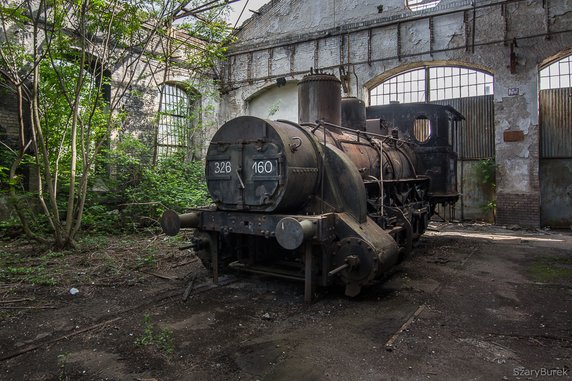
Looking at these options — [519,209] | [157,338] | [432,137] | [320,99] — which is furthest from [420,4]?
[157,338]

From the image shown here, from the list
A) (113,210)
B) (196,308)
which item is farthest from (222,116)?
(196,308)

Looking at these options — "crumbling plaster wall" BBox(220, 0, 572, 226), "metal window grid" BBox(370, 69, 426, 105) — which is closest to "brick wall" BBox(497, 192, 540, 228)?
"crumbling plaster wall" BBox(220, 0, 572, 226)

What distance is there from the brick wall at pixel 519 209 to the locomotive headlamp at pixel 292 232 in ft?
27.9

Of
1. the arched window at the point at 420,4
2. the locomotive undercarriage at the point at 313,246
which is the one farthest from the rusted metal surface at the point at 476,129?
the locomotive undercarriage at the point at 313,246

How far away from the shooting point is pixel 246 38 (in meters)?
14.8

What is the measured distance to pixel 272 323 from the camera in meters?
3.87

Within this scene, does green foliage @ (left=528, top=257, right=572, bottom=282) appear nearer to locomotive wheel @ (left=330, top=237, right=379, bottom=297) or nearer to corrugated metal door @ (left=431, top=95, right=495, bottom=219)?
locomotive wheel @ (left=330, top=237, right=379, bottom=297)

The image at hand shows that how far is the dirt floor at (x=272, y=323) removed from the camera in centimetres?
296

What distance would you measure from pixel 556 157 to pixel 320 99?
778 cm

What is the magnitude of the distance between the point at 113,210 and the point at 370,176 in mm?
6668

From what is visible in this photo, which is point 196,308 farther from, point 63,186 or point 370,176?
point 63,186

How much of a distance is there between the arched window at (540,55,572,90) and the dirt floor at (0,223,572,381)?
21.0 feet

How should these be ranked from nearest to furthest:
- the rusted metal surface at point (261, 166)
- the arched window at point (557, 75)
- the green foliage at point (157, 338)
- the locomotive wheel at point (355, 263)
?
the green foliage at point (157, 338) < the locomotive wheel at point (355, 263) < the rusted metal surface at point (261, 166) < the arched window at point (557, 75)

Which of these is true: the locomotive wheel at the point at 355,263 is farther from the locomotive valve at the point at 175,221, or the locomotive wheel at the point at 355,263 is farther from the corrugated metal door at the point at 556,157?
the corrugated metal door at the point at 556,157
